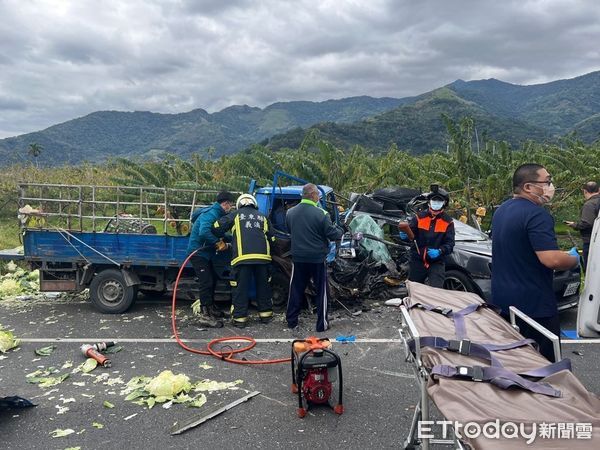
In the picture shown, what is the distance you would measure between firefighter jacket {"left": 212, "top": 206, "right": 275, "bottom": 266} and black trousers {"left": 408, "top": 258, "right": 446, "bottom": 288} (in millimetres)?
2026

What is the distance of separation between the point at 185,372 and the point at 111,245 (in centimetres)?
314

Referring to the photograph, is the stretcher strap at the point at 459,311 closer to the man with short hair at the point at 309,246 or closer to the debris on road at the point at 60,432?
the man with short hair at the point at 309,246

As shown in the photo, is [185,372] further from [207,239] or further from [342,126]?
[342,126]

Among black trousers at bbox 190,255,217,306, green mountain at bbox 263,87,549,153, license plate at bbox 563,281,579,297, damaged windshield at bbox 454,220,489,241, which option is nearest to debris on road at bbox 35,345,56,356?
black trousers at bbox 190,255,217,306

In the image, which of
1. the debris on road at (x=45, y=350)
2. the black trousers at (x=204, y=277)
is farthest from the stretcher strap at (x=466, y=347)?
the debris on road at (x=45, y=350)

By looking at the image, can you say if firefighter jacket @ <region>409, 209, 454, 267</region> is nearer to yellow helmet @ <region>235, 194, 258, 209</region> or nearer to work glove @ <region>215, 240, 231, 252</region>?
yellow helmet @ <region>235, 194, 258, 209</region>

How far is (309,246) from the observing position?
6.29 meters

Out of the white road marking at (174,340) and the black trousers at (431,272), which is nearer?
the white road marking at (174,340)

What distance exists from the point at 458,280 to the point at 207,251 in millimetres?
3762

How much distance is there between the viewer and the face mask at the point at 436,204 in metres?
6.24

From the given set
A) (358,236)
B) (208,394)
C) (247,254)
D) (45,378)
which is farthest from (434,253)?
(45,378)

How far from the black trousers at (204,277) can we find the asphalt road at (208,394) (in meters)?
0.41

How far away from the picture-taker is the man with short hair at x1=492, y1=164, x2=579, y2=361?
3.44 meters

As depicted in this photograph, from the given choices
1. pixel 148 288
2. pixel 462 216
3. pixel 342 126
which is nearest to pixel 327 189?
pixel 148 288
